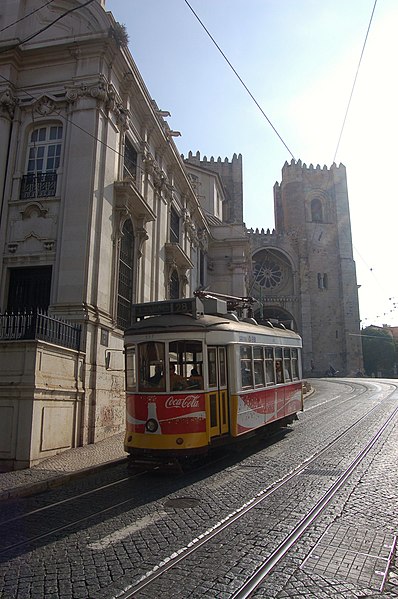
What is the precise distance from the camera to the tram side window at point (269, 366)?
35.4 ft

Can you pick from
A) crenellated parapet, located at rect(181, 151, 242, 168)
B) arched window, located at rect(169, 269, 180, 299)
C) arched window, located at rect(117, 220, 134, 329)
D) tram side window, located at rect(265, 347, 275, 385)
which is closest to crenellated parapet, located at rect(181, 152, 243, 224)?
crenellated parapet, located at rect(181, 151, 242, 168)

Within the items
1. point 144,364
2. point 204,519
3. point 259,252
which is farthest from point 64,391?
point 259,252

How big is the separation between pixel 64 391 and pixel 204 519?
5.97 m

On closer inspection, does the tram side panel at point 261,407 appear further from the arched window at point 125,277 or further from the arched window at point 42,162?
the arched window at point 42,162

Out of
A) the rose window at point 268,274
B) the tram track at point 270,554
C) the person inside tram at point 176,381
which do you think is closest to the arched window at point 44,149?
the person inside tram at point 176,381

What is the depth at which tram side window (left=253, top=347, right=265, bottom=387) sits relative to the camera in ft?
33.1

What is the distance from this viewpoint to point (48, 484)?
25.2 ft

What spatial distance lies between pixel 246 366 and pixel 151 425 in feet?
8.12

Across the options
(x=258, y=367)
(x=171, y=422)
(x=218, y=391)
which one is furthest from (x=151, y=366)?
(x=258, y=367)

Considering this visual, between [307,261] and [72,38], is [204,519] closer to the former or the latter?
[72,38]

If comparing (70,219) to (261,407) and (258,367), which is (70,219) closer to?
(258,367)

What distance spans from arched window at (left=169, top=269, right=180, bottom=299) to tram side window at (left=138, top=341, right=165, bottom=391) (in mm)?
13087

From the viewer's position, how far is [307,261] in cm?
5784

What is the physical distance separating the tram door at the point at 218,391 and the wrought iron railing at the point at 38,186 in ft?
26.2
